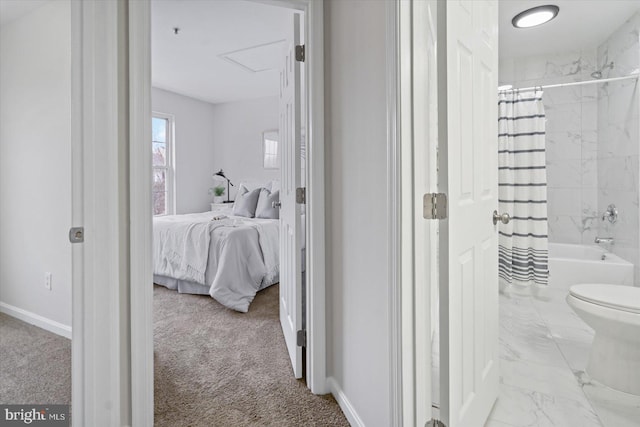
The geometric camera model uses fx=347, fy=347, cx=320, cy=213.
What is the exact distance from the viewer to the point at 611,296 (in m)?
1.78

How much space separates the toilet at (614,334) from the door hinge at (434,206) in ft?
4.07

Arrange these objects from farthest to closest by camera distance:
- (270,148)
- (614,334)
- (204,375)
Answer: (270,148)
(204,375)
(614,334)

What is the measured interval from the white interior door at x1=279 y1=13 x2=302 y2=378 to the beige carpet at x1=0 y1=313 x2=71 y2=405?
1.16m

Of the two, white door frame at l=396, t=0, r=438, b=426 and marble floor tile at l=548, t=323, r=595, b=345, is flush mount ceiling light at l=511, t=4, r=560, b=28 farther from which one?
marble floor tile at l=548, t=323, r=595, b=345

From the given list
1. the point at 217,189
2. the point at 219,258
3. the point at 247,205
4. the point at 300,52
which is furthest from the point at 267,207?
the point at 300,52

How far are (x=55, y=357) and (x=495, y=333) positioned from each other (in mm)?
2348

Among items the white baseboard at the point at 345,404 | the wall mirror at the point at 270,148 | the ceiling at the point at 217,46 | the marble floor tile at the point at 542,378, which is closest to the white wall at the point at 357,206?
the white baseboard at the point at 345,404

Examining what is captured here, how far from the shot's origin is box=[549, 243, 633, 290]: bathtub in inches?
115

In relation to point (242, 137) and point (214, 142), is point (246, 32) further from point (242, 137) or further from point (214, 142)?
point (214, 142)

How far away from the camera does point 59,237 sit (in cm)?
217

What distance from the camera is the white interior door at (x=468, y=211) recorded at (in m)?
1.12

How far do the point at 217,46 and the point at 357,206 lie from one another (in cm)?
313

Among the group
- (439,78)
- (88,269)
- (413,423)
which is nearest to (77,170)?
(88,269)

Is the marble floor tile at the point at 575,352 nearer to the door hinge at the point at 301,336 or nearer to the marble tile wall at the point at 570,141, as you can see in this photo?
the door hinge at the point at 301,336
